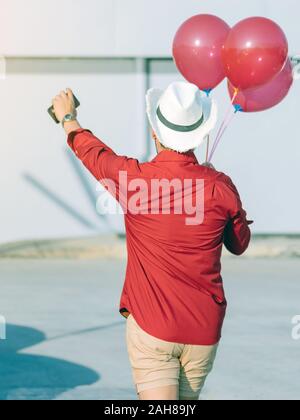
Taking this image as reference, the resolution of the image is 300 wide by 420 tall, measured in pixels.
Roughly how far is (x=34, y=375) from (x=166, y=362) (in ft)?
10.2

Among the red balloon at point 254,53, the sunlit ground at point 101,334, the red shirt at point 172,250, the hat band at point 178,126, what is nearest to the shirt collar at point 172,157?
the red shirt at point 172,250

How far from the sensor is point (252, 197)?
1412 centimetres

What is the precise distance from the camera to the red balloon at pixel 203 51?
650cm

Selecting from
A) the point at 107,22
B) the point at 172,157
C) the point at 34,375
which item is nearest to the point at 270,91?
the point at 172,157

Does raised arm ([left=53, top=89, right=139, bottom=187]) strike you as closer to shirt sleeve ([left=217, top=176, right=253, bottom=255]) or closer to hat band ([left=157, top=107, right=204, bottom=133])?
hat band ([left=157, top=107, right=204, bottom=133])

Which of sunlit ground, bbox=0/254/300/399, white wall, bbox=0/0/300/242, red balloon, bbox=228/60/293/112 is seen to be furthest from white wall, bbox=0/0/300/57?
red balloon, bbox=228/60/293/112

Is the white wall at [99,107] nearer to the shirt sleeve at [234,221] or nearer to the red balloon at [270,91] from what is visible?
the red balloon at [270,91]

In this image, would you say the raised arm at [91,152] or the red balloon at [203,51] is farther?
the red balloon at [203,51]

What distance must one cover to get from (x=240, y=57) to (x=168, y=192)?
189 centimetres

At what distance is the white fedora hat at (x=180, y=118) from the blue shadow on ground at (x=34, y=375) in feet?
9.13

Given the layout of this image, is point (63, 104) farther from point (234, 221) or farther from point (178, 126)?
point (234, 221)

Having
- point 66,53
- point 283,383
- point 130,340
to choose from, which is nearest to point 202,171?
point 130,340

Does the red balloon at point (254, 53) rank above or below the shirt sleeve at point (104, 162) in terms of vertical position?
above

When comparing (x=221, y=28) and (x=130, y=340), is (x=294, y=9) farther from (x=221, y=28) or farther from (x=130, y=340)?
(x=130, y=340)
